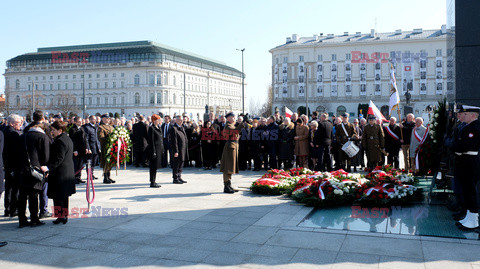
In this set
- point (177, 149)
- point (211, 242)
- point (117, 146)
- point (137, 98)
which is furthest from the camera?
point (137, 98)

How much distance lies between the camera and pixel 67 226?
7.64 meters

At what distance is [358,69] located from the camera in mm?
→ 95875

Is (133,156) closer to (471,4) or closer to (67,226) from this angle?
(67,226)

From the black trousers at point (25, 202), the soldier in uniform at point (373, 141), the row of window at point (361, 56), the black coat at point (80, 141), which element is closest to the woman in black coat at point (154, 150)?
the black coat at point (80, 141)

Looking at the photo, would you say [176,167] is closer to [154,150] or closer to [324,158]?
[154,150]

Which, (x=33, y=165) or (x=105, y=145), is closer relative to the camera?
(x=33, y=165)

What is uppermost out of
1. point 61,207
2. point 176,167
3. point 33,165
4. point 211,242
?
point 33,165

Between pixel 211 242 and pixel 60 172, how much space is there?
3250mm

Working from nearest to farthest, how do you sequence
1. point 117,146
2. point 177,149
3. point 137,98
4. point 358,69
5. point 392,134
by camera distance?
point 177,149, point 117,146, point 392,134, point 358,69, point 137,98

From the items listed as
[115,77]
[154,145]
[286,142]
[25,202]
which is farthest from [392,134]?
[115,77]

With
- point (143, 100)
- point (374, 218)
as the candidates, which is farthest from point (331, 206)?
point (143, 100)

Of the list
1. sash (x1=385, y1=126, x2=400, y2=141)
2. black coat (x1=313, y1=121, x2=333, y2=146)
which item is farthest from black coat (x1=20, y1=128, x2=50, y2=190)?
sash (x1=385, y1=126, x2=400, y2=141)

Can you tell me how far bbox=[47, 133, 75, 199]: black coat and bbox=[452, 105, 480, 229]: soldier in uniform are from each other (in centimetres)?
689

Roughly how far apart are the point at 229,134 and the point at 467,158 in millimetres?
5702
